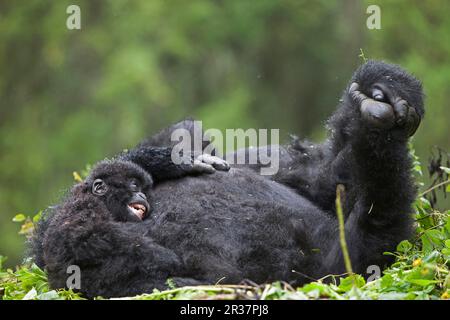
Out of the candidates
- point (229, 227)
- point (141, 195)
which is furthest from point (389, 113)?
point (141, 195)

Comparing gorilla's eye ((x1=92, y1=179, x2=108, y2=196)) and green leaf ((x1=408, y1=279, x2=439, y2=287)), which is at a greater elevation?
gorilla's eye ((x1=92, y1=179, x2=108, y2=196))

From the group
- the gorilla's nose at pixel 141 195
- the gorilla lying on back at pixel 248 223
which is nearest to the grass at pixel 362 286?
the gorilla lying on back at pixel 248 223

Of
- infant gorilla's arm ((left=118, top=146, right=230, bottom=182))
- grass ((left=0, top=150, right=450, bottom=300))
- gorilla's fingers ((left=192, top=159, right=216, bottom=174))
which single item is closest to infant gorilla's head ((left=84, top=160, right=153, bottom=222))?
infant gorilla's arm ((left=118, top=146, right=230, bottom=182))

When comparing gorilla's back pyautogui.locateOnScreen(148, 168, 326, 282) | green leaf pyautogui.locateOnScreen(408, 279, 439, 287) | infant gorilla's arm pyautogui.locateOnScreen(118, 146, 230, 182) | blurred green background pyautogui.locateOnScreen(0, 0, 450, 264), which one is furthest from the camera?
blurred green background pyautogui.locateOnScreen(0, 0, 450, 264)

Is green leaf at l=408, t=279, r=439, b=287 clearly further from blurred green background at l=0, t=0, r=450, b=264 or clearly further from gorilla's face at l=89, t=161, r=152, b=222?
blurred green background at l=0, t=0, r=450, b=264

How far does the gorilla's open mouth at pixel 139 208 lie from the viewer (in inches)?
155

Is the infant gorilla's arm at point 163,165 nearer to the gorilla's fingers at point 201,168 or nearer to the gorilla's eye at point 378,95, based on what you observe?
the gorilla's fingers at point 201,168

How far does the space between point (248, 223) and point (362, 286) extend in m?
0.77

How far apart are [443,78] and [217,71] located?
5923 mm

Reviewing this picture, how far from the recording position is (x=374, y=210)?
401 cm

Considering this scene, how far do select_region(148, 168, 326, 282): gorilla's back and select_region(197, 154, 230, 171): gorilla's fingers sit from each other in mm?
160

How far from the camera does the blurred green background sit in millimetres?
13867
